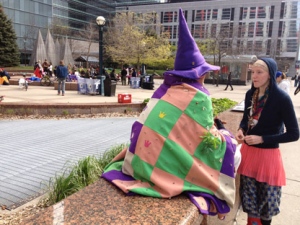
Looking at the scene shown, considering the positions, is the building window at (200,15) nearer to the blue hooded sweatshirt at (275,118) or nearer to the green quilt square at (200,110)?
the blue hooded sweatshirt at (275,118)

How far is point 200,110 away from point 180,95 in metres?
0.17

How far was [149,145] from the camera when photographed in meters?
1.90

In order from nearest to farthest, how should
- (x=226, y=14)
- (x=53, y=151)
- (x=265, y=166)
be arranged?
(x=265, y=166) < (x=53, y=151) < (x=226, y=14)

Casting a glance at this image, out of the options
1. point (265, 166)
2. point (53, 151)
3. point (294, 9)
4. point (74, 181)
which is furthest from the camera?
point (294, 9)

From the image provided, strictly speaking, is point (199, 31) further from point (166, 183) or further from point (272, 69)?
point (166, 183)

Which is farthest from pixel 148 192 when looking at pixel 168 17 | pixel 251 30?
pixel 168 17

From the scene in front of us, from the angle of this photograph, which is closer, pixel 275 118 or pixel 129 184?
pixel 129 184

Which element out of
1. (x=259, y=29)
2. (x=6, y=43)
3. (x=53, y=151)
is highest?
(x=259, y=29)

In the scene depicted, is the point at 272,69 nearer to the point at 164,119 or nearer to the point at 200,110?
the point at 200,110

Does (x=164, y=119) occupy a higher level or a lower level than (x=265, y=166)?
higher

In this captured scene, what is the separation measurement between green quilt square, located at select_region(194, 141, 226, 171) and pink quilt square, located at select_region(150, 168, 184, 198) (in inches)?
8.9

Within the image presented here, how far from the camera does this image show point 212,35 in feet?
121

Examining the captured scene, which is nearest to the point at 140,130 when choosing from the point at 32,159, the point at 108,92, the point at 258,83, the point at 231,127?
the point at 258,83

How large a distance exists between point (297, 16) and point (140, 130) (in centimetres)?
8159
